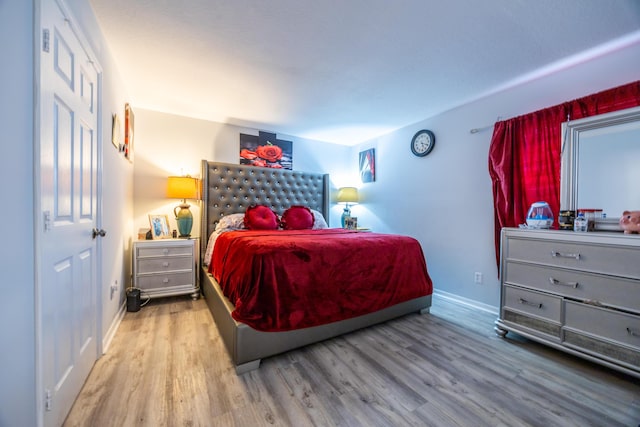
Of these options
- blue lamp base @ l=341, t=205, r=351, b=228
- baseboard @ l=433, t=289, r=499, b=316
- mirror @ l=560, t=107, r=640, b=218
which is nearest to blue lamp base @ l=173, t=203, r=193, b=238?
blue lamp base @ l=341, t=205, r=351, b=228

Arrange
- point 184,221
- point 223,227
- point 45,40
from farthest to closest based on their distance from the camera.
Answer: point 223,227
point 184,221
point 45,40

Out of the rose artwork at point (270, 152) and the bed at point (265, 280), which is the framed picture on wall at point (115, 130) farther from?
the rose artwork at point (270, 152)

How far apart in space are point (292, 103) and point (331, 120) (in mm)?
727

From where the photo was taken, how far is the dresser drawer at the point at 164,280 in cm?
258

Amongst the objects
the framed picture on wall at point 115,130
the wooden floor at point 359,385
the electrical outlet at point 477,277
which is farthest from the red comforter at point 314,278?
the framed picture on wall at point 115,130

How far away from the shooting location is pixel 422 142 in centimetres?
329

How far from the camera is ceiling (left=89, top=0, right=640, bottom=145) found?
1512 millimetres

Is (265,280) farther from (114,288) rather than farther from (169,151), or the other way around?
(169,151)

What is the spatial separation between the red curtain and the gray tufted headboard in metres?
2.38

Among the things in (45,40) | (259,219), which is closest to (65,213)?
(45,40)

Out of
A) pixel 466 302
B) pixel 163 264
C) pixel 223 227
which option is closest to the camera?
pixel 163 264

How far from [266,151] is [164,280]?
7.19 ft

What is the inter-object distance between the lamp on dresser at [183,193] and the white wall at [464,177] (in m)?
2.76

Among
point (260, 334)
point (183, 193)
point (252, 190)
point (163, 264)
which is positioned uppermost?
point (252, 190)
